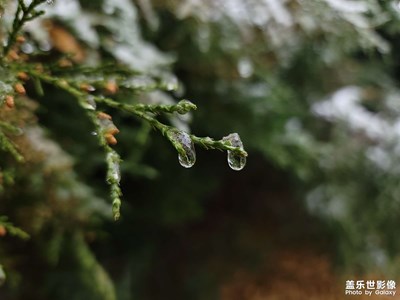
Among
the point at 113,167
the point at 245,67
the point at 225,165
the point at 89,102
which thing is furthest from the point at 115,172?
the point at 225,165

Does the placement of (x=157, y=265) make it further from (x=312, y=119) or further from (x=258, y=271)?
(x=312, y=119)

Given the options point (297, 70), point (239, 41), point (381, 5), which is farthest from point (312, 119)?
point (381, 5)

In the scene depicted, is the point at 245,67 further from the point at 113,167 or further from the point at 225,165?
the point at 113,167

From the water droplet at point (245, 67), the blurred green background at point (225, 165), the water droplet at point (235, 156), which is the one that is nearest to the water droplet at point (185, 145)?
the water droplet at point (235, 156)

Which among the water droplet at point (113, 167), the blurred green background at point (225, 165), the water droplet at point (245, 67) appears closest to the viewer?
the water droplet at point (113, 167)

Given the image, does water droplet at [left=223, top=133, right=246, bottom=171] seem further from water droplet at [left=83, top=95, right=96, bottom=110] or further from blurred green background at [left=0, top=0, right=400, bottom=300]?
blurred green background at [left=0, top=0, right=400, bottom=300]

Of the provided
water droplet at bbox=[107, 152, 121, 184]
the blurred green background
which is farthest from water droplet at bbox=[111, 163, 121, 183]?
the blurred green background

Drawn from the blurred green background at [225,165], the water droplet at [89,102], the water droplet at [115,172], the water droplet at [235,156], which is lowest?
the blurred green background at [225,165]

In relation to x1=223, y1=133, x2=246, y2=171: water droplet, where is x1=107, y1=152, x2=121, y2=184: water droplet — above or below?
above

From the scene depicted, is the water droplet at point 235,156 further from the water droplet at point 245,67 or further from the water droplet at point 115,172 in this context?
the water droplet at point 245,67
